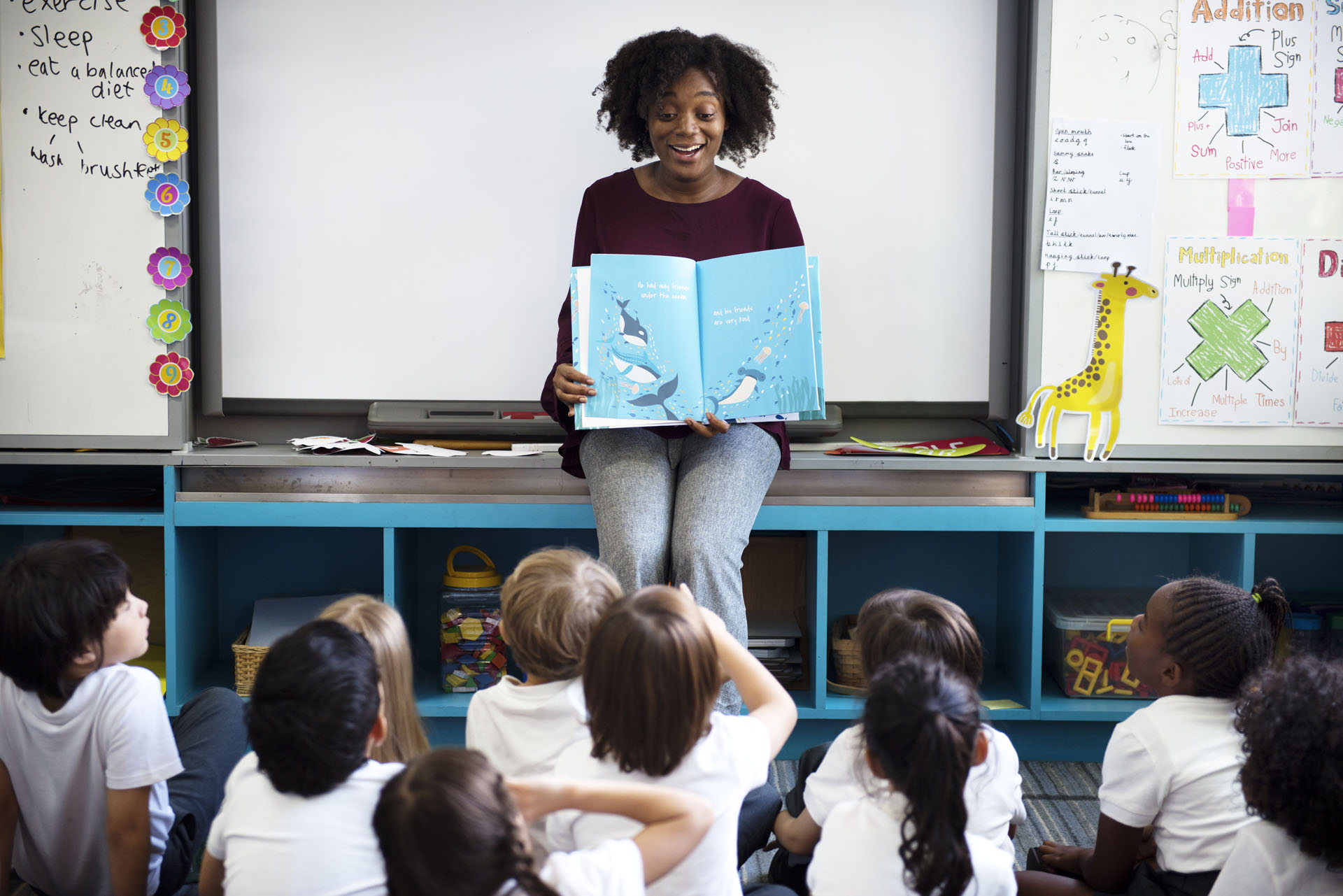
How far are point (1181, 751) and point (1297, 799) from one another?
258 mm

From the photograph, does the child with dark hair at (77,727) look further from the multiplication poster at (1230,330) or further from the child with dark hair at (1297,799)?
the multiplication poster at (1230,330)

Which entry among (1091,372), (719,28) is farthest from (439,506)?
(1091,372)

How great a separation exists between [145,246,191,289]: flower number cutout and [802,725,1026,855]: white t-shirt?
1.82 meters

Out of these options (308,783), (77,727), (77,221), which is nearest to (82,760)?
(77,727)

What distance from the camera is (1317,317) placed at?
237 centimetres

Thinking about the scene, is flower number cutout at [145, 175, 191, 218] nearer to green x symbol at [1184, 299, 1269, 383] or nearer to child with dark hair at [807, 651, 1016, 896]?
child with dark hair at [807, 651, 1016, 896]

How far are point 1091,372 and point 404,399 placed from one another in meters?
1.61

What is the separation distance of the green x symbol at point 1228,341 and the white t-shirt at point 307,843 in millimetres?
2030

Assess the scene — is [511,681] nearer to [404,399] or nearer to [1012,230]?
[404,399]

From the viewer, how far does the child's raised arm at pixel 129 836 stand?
132 centimetres

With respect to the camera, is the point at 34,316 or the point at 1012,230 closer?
the point at 34,316

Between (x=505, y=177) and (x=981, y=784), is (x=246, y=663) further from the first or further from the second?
(x=981, y=784)

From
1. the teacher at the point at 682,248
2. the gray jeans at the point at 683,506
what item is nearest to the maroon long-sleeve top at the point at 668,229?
the teacher at the point at 682,248

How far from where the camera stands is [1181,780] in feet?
4.32
